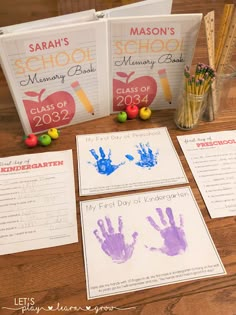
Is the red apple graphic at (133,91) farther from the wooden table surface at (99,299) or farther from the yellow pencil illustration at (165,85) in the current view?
the wooden table surface at (99,299)

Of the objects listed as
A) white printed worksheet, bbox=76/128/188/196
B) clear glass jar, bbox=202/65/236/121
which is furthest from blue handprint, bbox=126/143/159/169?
clear glass jar, bbox=202/65/236/121

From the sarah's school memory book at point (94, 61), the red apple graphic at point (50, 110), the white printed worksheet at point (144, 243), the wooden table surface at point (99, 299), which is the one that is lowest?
the wooden table surface at point (99, 299)

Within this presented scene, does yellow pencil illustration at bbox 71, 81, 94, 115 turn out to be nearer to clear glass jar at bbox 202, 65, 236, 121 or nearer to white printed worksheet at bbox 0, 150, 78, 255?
white printed worksheet at bbox 0, 150, 78, 255

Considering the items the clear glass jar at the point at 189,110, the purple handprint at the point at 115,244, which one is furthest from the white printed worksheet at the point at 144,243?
the clear glass jar at the point at 189,110

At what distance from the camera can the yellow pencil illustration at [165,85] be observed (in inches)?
29.0

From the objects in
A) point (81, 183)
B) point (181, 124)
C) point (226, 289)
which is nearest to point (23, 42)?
point (81, 183)

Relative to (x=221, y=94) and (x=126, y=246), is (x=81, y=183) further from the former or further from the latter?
(x=221, y=94)

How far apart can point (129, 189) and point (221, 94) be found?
0.38m

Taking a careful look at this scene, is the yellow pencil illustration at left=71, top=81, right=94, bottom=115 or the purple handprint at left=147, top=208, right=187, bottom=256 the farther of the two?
the yellow pencil illustration at left=71, top=81, right=94, bottom=115

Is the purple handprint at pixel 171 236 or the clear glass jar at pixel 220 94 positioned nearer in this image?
the purple handprint at pixel 171 236

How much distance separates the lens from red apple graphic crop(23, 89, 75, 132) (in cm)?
68

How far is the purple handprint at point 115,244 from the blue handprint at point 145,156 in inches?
6.7

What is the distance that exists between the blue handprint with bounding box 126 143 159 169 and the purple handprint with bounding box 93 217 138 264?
0.17 m

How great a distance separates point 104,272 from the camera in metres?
0.52
